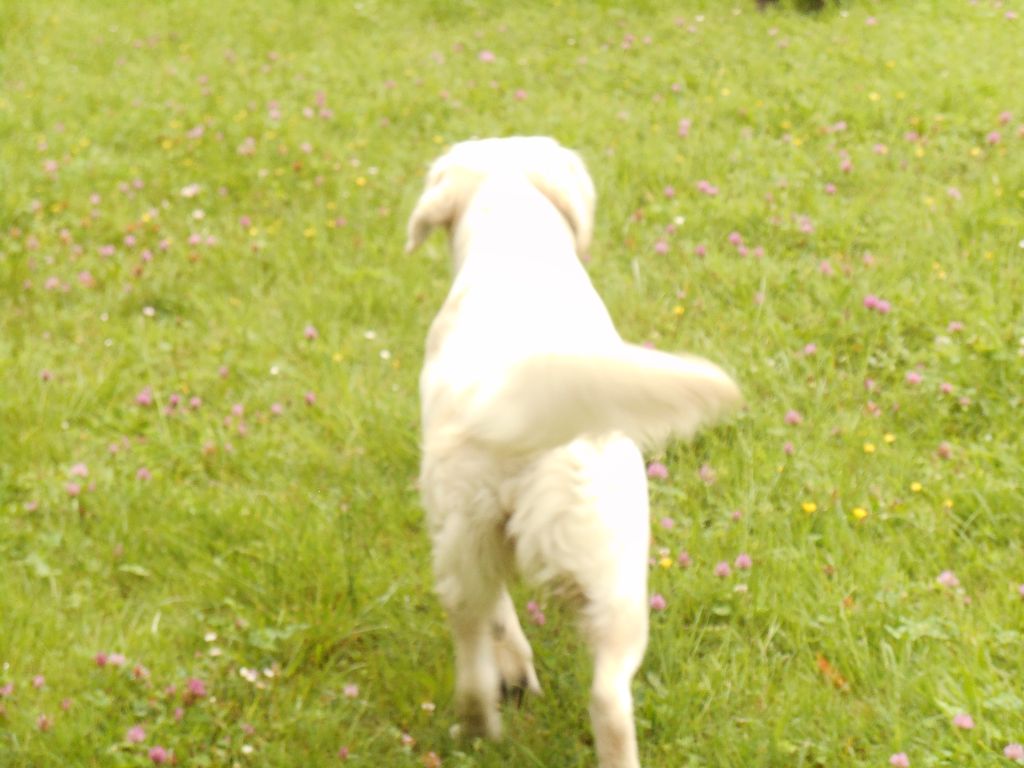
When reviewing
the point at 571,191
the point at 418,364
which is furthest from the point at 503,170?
the point at 418,364

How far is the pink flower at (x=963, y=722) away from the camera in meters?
3.04

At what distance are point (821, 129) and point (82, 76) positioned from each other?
4912 mm

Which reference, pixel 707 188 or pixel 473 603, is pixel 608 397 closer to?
pixel 473 603

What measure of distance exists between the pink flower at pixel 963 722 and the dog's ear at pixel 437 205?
2081 millimetres

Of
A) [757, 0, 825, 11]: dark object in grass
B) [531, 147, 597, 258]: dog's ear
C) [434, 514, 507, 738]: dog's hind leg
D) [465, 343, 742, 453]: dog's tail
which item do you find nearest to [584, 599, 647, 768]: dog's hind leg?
[434, 514, 507, 738]: dog's hind leg

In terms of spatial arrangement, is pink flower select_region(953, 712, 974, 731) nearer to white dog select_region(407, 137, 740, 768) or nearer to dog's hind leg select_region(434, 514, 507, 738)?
white dog select_region(407, 137, 740, 768)

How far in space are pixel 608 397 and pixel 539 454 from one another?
0.50m

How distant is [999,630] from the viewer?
3418 millimetres

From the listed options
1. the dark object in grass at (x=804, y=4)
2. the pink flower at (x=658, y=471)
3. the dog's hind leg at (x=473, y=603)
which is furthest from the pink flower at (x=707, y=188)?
the dog's hind leg at (x=473, y=603)

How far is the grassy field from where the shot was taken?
338 cm

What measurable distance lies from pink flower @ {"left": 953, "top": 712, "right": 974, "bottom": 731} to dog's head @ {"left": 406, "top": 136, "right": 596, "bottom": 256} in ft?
6.07

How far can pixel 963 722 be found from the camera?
304cm

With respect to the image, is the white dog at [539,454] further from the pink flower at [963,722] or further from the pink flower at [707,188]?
the pink flower at [707,188]

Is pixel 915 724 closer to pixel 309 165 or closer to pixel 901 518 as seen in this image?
pixel 901 518
